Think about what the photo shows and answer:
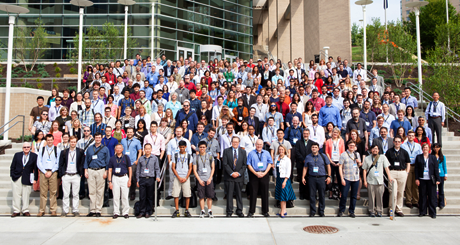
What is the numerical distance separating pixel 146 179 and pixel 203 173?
57.8 inches

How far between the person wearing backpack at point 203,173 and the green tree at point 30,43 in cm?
2293

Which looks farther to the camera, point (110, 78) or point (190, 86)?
point (110, 78)

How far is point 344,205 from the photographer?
898 centimetres

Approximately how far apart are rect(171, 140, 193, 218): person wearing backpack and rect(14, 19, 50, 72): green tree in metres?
22.7

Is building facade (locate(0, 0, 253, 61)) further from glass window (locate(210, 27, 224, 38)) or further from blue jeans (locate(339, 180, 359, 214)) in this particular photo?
blue jeans (locate(339, 180, 359, 214))

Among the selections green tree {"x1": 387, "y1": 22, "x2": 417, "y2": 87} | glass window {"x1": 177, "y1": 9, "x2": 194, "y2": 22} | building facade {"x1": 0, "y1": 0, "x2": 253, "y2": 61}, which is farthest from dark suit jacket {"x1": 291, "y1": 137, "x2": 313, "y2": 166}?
glass window {"x1": 177, "y1": 9, "x2": 194, "y2": 22}

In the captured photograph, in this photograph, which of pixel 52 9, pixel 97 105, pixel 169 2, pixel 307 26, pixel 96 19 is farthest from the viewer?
pixel 307 26

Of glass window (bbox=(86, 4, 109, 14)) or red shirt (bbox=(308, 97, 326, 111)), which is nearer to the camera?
red shirt (bbox=(308, 97, 326, 111))

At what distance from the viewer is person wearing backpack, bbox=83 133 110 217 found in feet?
29.6

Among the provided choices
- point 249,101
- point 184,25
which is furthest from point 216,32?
point 249,101

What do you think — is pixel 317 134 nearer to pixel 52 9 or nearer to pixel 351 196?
pixel 351 196

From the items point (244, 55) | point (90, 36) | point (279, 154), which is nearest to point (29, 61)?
point (90, 36)

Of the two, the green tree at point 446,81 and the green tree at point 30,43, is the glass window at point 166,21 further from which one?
the green tree at point 446,81

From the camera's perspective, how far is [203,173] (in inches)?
356
